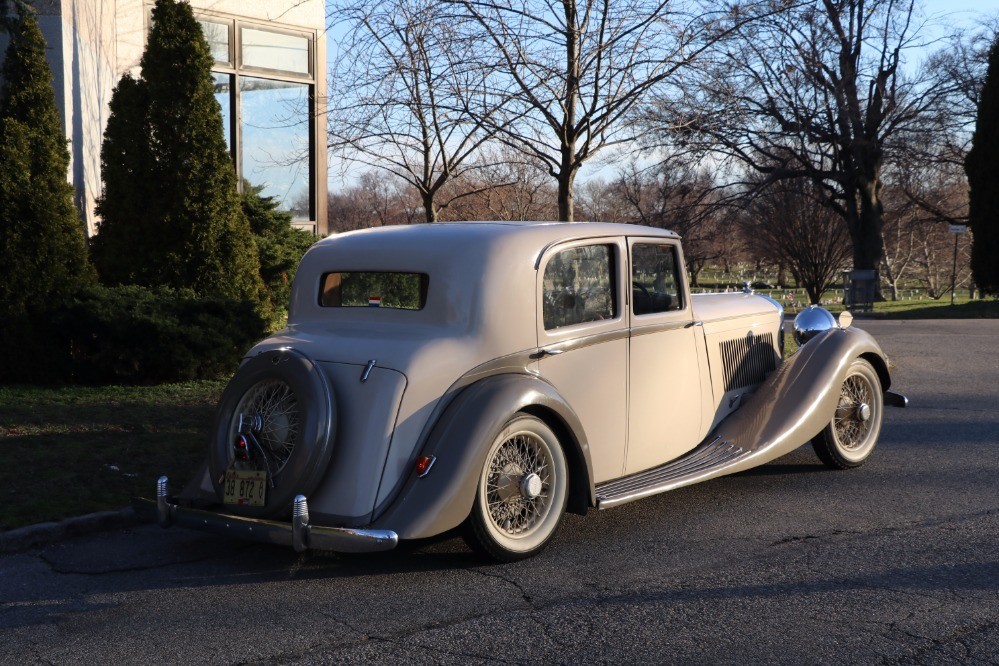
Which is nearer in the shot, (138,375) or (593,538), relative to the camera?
(593,538)

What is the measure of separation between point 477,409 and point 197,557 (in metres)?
1.65

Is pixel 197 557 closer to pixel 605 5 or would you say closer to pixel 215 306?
pixel 215 306

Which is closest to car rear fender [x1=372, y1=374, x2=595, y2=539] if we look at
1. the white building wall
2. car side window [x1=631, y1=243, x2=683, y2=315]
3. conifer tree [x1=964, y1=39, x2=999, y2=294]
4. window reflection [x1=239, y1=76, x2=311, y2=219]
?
car side window [x1=631, y1=243, x2=683, y2=315]

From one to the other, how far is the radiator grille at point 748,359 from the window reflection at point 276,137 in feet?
32.8

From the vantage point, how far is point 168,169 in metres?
A: 10.3

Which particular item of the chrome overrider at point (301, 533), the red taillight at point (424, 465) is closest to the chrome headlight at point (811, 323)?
the red taillight at point (424, 465)

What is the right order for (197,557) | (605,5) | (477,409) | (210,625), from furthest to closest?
(605,5) → (197,557) → (477,409) → (210,625)

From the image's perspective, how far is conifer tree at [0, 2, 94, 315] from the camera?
29.9 feet

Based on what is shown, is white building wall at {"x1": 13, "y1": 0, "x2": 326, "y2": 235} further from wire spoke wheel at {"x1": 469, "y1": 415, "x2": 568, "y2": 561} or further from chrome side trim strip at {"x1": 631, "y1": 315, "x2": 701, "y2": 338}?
wire spoke wheel at {"x1": 469, "y1": 415, "x2": 568, "y2": 561}

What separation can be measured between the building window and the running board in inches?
407

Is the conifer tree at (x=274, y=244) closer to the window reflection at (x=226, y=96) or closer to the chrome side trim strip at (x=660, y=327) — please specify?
the window reflection at (x=226, y=96)

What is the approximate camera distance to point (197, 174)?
10273mm

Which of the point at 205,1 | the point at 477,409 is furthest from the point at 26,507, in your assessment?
the point at 205,1

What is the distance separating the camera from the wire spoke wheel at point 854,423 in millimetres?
6770
